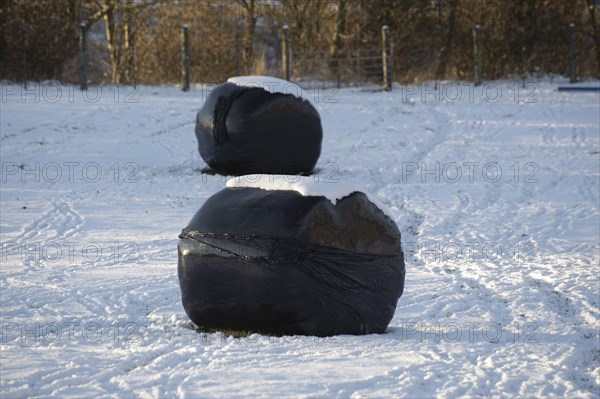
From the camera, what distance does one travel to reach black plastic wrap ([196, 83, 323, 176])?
1060 centimetres

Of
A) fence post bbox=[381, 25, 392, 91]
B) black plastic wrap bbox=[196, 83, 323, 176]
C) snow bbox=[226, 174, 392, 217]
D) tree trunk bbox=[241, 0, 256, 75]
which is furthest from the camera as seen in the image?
tree trunk bbox=[241, 0, 256, 75]

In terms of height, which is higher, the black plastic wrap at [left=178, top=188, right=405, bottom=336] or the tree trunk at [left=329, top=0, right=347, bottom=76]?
the tree trunk at [left=329, top=0, right=347, bottom=76]

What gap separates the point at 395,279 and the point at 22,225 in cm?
531

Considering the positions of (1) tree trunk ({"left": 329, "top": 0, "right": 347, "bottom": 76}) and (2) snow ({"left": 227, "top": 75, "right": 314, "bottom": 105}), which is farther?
(1) tree trunk ({"left": 329, "top": 0, "right": 347, "bottom": 76})

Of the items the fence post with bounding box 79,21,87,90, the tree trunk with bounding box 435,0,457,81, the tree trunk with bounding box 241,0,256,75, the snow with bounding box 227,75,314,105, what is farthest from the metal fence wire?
the snow with bounding box 227,75,314,105

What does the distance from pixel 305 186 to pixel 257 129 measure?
5.38 meters

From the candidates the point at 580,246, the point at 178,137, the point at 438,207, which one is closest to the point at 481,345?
the point at 580,246

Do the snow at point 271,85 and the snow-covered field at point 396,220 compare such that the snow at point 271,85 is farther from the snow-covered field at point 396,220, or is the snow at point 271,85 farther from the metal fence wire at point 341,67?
the metal fence wire at point 341,67

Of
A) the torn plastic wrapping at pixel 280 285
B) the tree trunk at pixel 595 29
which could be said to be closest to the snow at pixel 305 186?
the torn plastic wrapping at pixel 280 285

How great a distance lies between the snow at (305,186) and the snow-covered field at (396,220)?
20cm

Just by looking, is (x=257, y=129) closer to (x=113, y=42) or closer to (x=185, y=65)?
(x=185, y=65)

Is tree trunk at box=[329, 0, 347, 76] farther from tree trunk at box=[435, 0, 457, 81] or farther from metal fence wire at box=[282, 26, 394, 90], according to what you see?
tree trunk at box=[435, 0, 457, 81]

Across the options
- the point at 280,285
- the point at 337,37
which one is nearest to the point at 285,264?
the point at 280,285

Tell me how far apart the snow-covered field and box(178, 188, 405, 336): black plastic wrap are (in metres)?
0.18
